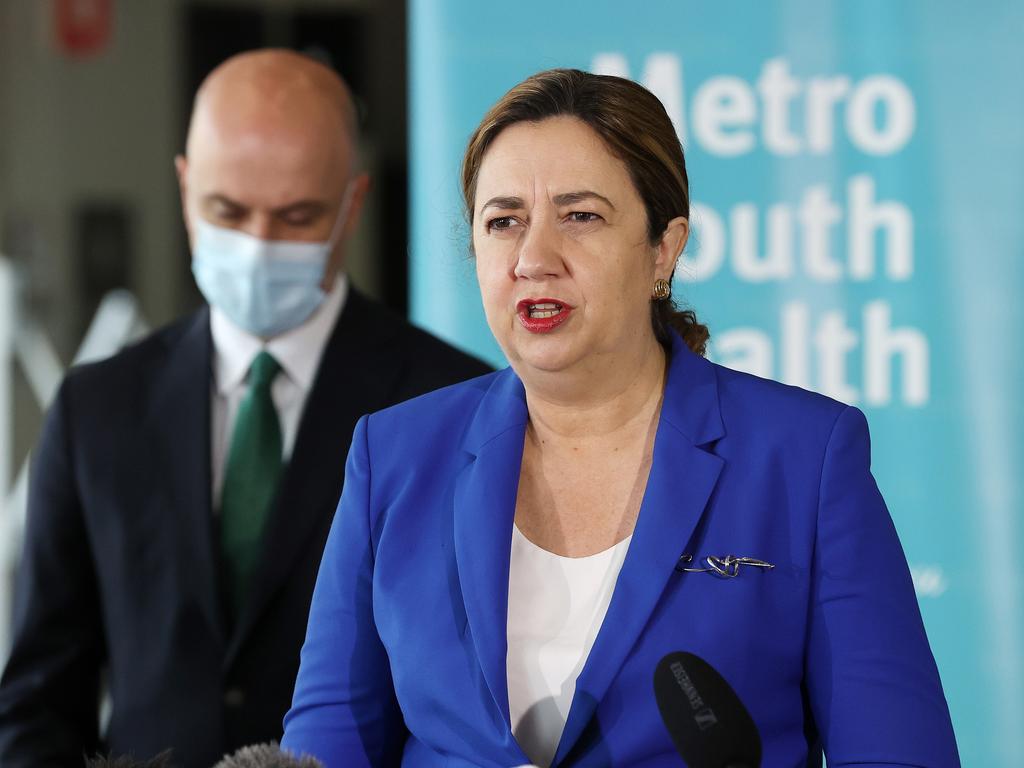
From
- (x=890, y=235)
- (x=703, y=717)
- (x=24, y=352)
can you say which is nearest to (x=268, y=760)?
(x=703, y=717)

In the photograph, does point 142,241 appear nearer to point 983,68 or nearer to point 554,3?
point 554,3

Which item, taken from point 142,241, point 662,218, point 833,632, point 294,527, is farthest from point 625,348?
point 142,241

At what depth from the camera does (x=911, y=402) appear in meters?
3.12

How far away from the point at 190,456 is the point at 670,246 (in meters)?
1.08

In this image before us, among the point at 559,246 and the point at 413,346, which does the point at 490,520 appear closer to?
the point at 559,246

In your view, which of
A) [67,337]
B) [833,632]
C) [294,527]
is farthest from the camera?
[67,337]

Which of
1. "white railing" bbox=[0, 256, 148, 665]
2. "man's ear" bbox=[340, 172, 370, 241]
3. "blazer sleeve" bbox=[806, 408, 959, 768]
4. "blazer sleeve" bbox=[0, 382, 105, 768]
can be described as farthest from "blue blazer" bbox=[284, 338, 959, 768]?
"white railing" bbox=[0, 256, 148, 665]

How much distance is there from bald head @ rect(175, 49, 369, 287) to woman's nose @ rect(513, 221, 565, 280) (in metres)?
1.00

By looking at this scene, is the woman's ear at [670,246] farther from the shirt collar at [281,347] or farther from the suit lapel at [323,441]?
the shirt collar at [281,347]

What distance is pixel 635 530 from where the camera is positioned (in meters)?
1.73

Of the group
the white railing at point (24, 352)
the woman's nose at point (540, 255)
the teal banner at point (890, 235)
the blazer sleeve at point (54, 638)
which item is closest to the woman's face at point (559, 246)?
the woman's nose at point (540, 255)

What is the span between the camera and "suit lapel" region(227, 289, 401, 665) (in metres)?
2.41

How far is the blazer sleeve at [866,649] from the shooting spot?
1.60 m

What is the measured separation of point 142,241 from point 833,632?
4.04 m
